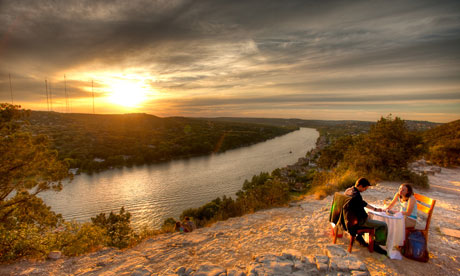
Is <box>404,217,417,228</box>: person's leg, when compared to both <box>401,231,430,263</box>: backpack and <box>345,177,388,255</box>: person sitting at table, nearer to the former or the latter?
<box>401,231,430,263</box>: backpack

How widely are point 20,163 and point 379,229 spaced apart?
9695mm

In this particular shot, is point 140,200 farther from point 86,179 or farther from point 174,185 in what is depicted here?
point 86,179

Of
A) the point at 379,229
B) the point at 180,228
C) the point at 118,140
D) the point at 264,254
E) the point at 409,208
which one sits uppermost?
the point at 409,208

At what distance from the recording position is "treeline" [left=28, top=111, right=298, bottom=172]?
1862 inches

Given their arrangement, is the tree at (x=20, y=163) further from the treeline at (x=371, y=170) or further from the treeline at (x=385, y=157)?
the treeline at (x=385, y=157)

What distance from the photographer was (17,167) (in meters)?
6.34

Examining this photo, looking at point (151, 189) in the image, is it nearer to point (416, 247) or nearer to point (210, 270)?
point (210, 270)

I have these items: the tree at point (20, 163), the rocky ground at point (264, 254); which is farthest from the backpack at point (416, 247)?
the tree at point (20, 163)

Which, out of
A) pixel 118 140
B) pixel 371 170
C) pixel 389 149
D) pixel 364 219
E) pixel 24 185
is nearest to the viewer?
pixel 364 219

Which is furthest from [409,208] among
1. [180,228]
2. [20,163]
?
[20,163]

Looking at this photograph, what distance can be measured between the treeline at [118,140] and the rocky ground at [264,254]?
36.8 meters

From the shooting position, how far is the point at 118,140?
59500 millimetres

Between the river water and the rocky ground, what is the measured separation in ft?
69.0

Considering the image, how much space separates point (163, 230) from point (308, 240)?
472cm
